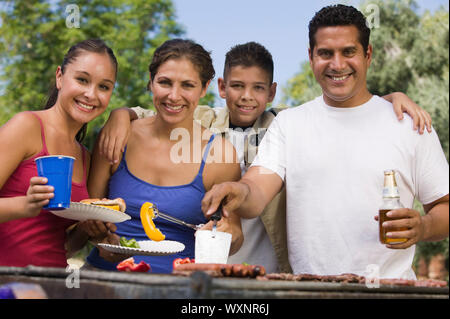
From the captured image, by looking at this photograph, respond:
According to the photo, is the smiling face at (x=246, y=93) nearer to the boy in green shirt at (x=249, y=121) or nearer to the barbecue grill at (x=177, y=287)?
the boy in green shirt at (x=249, y=121)

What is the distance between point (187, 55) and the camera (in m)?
3.10

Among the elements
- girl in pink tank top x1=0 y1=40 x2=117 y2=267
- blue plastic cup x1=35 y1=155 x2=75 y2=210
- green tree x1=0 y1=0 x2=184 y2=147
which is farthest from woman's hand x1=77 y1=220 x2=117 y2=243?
green tree x1=0 y1=0 x2=184 y2=147

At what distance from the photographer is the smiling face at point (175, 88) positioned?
306 cm

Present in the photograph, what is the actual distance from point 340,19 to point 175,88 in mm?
1033

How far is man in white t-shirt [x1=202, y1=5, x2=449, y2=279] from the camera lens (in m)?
2.91

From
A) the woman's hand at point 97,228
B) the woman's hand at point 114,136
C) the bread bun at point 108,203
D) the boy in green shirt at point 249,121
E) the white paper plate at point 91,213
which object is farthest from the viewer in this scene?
the boy in green shirt at point 249,121

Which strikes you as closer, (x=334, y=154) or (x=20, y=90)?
(x=334, y=154)

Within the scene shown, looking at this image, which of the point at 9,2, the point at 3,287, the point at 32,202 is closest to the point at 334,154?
the point at 32,202

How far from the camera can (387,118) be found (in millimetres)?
3092

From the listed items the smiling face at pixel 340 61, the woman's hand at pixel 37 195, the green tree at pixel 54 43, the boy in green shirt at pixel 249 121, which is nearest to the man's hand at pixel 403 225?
the boy in green shirt at pixel 249 121

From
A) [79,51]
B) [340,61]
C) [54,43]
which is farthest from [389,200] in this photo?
[54,43]
